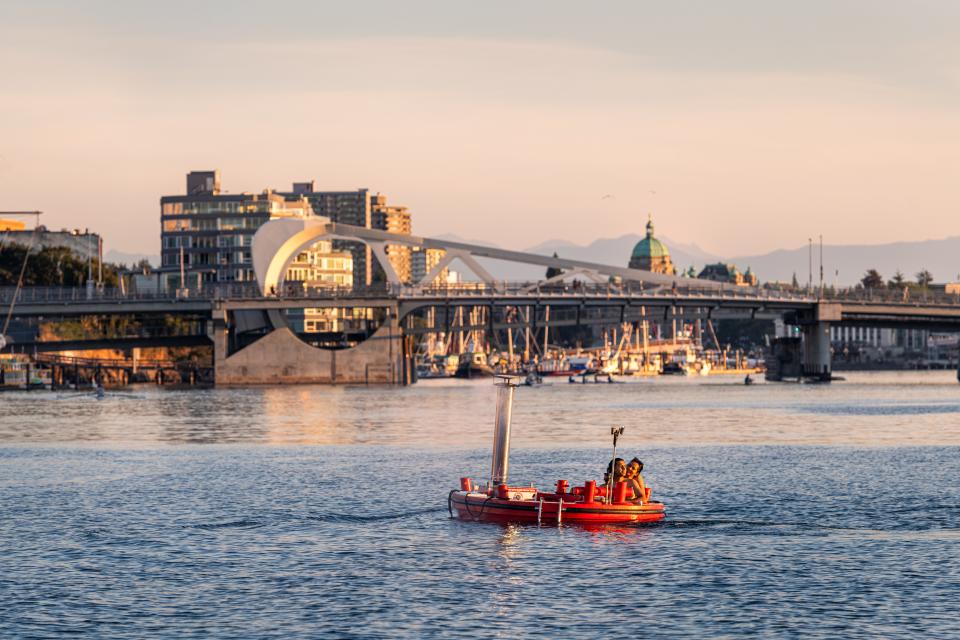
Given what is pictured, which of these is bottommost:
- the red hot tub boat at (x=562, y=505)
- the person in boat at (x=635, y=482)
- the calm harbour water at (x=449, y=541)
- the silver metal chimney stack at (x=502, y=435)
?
the calm harbour water at (x=449, y=541)

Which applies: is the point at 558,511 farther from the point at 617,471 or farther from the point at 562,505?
the point at 617,471

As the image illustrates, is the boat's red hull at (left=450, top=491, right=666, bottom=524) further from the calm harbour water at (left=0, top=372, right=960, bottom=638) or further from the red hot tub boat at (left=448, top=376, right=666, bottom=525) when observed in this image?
the calm harbour water at (left=0, top=372, right=960, bottom=638)

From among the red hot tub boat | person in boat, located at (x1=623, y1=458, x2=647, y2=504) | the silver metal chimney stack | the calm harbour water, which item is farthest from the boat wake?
person in boat, located at (x1=623, y1=458, x2=647, y2=504)

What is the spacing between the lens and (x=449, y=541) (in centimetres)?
5406

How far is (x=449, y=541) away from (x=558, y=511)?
4.39 metres

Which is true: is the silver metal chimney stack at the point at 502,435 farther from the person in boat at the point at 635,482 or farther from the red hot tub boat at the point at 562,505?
the person in boat at the point at 635,482

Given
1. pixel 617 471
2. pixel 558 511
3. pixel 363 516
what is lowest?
pixel 363 516

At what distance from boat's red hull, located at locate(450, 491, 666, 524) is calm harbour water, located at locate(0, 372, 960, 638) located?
50 centimetres

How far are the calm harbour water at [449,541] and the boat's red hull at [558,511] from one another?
496 millimetres

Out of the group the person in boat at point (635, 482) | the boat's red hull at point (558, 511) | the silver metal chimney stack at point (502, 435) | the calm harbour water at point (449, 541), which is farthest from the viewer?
the silver metal chimney stack at point (502, 435)

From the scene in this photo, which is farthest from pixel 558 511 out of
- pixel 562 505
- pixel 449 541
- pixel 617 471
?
pixel 449 541

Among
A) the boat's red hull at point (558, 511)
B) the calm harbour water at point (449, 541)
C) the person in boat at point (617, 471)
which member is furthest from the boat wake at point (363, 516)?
the person in boat at point (617, 471)

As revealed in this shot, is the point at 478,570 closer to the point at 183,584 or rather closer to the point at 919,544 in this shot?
the point at 183,584

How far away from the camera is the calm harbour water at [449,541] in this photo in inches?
1640
